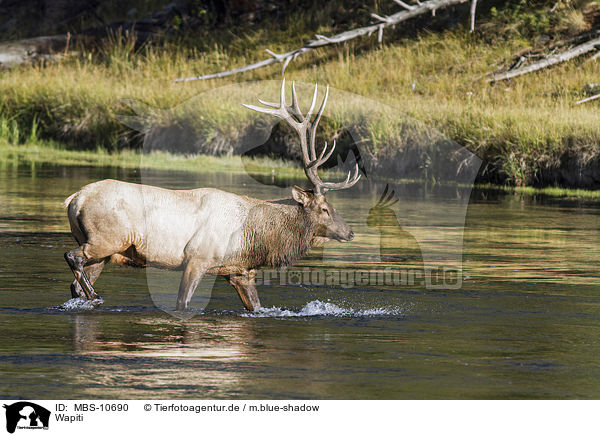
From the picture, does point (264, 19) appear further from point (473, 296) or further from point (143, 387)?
point (143, 387)

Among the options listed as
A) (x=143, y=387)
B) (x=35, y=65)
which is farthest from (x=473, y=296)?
(x=35, y=65)

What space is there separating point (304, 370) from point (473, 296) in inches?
142

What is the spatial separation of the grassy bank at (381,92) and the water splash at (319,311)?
11.4 meters

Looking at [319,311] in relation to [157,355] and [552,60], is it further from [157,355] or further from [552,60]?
[552,60]

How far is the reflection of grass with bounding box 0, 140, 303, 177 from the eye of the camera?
954 inches

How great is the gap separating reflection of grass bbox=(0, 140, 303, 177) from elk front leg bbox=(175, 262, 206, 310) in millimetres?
13143

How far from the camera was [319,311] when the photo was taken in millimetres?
10078

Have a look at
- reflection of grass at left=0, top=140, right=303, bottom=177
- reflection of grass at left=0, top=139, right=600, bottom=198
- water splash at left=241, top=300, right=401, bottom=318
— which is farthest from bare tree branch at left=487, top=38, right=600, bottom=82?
water splash at left=241, top=300, right=401, bottom=318

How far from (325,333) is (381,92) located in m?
17.4

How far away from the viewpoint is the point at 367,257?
13516 mm

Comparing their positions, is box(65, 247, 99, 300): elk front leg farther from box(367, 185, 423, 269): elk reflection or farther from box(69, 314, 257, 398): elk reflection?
box(367, 185, 423, 269): elk reflection

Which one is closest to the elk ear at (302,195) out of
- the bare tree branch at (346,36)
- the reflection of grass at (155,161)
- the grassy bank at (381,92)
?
the grassy bank at (381,92)

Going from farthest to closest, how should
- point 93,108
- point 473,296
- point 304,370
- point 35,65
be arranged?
point 35,65, point 93,108, point 473,296, point 304,370
